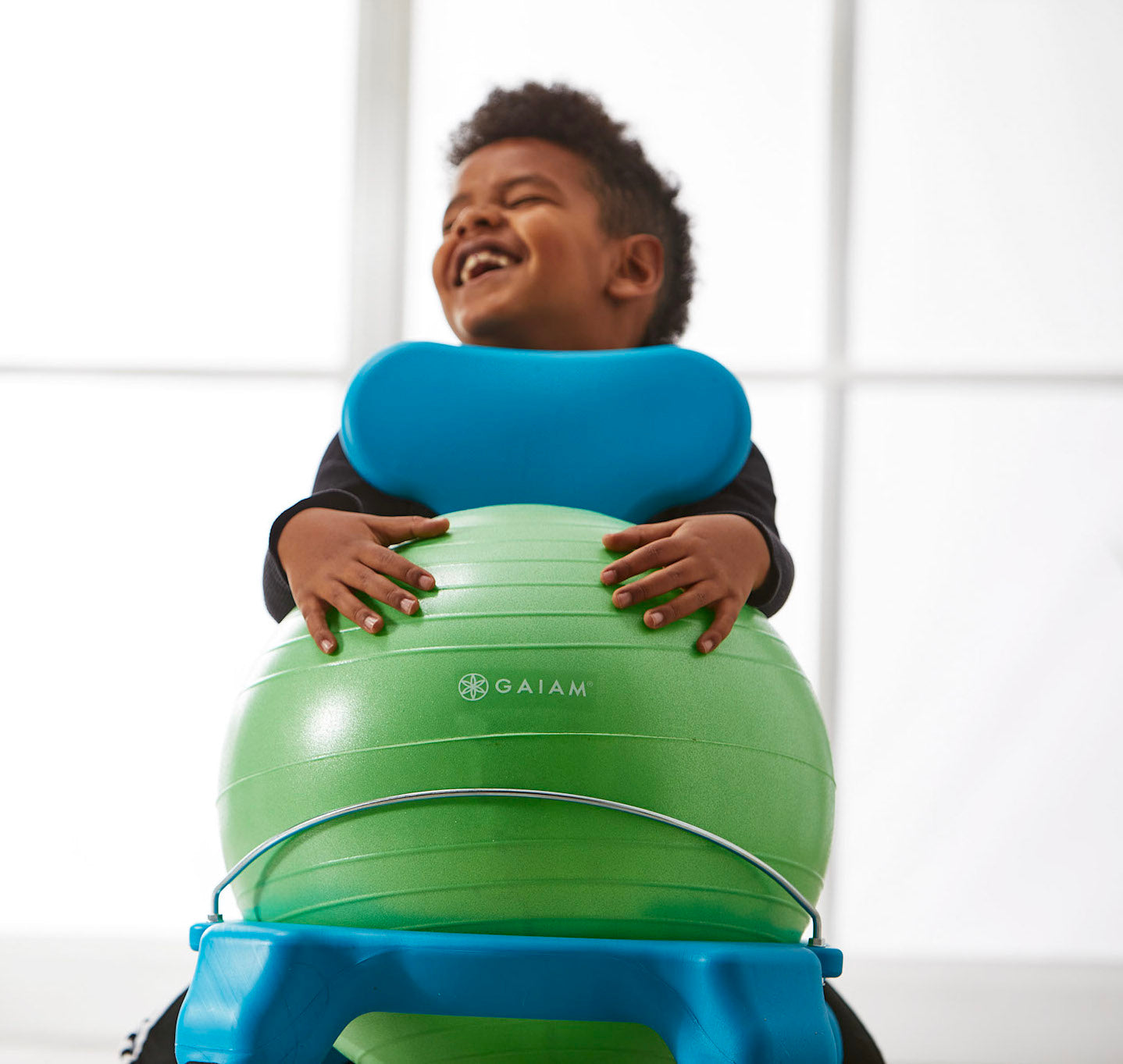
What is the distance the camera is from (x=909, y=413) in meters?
1.77

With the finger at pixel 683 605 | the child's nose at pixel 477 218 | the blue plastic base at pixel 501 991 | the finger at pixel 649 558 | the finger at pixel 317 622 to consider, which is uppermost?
the child's nose at pixel 477 218

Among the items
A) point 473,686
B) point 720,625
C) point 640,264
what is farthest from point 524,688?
point 640,264

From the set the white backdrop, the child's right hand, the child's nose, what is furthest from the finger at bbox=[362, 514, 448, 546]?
the white backdrop

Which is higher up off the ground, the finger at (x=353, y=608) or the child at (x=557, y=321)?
the child at (x=557, y=321)

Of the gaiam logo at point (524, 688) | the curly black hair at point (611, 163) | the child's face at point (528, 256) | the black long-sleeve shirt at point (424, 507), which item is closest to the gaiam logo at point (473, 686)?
the gaiam logo at point (524, 688)

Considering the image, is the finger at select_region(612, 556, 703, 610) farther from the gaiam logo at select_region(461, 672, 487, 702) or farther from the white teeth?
the white teeth

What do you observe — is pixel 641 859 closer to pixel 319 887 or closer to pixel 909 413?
pixel 319 887

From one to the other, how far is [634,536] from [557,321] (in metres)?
0.35

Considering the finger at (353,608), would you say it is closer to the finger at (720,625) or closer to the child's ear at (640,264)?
the finger at (720,625)

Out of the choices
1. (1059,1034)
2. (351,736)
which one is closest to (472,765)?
(351,736)

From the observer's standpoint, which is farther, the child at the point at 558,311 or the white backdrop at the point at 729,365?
the white backdrop at the point at 729,365

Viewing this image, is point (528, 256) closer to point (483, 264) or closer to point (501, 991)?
point (483, 264)

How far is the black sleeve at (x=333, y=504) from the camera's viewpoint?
838 millimetres

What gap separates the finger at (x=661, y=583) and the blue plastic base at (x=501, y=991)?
0.18 metres
